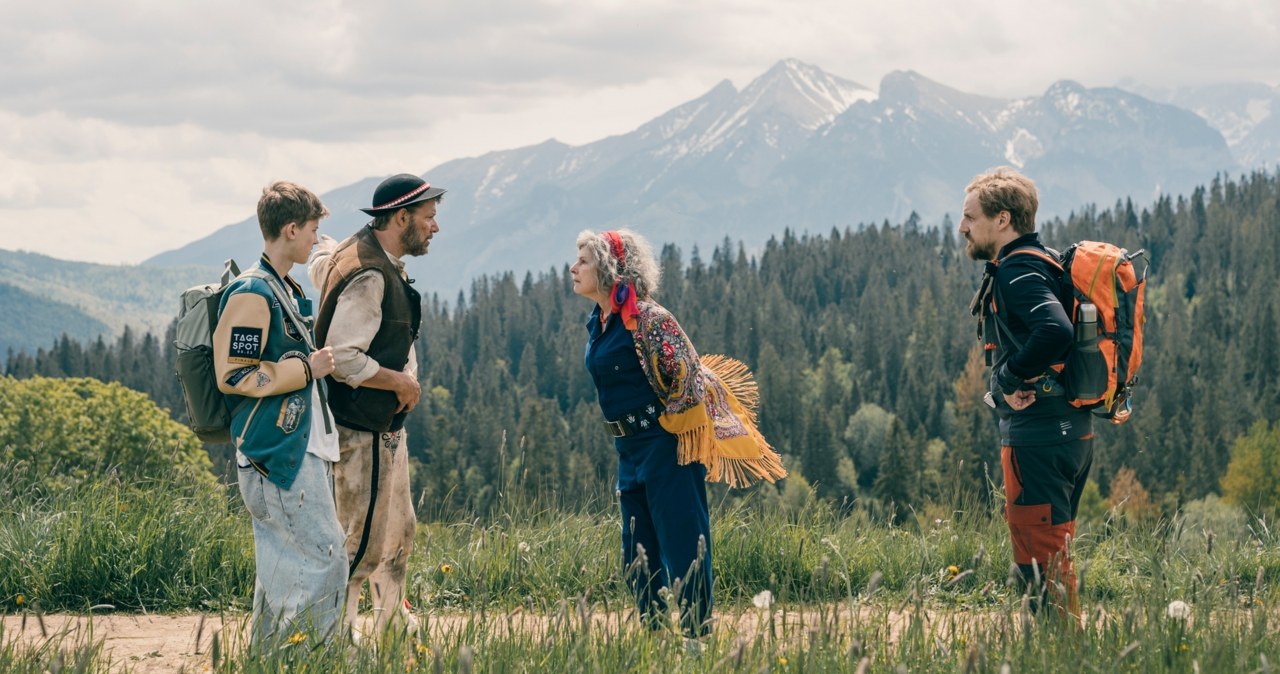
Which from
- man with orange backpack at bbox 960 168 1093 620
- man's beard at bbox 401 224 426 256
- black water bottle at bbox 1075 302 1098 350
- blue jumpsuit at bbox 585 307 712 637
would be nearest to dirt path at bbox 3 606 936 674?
blue jumpsuit at bbox 585 307 712 637

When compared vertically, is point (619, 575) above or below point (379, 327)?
below

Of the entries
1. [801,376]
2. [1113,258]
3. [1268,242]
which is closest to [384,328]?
[1113,258]

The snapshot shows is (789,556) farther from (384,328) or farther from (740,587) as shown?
(384,328)

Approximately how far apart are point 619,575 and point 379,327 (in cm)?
175

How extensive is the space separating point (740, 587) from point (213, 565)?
3.20 meters

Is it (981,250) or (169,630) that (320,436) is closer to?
(169,630)

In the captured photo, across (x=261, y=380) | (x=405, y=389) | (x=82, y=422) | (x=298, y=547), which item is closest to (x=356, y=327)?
(x=405, y=389)

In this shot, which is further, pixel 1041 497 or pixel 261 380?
pixel 1041 497

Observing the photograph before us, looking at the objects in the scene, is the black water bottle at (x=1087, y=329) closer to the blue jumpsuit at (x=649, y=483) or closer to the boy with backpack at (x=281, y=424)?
the blue jumpsuit at (x=649, y=483)

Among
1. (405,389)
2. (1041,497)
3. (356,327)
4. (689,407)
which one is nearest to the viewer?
(1041,497)

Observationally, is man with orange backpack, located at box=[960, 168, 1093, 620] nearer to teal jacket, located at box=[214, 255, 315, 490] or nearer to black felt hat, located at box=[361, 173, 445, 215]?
black felt hat, located at box=[361, 173, 445, 215]

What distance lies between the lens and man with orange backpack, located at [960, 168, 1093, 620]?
5957 millimetres

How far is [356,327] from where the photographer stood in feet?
20.4

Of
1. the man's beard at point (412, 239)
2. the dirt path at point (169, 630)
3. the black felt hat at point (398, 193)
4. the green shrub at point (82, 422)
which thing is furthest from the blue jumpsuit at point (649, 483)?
the green shrub at point (82, 422)
